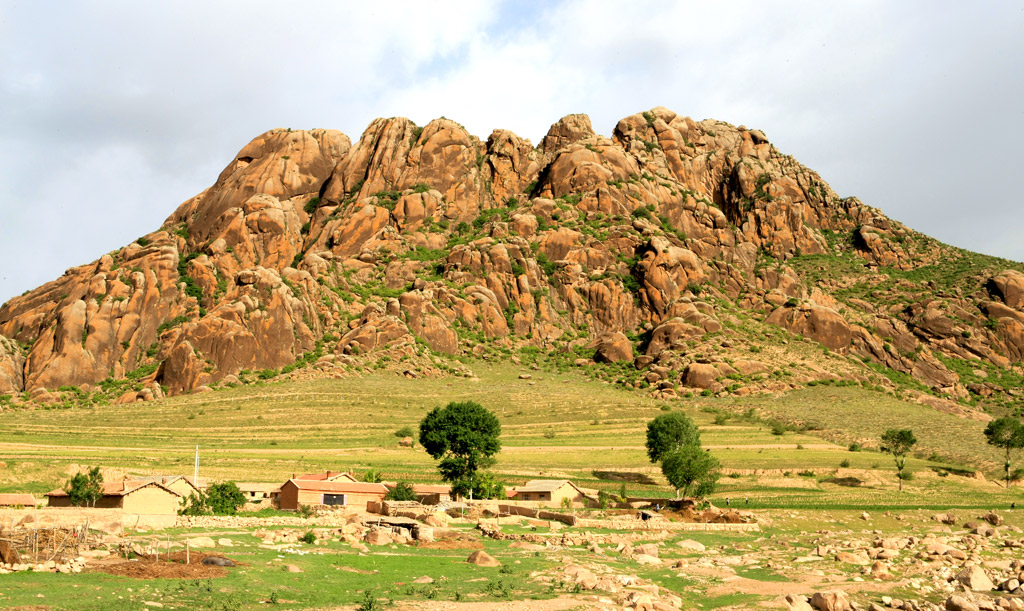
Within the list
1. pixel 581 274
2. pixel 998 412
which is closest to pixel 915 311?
pixel 998 412

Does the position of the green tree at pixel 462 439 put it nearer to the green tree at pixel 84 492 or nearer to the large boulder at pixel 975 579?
the green tree at pixel 84 492

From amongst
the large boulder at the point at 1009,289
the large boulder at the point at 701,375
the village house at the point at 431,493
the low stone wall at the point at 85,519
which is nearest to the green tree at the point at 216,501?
the low stone wall at the point at 85,519

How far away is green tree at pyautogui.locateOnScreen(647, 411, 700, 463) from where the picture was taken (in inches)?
3440

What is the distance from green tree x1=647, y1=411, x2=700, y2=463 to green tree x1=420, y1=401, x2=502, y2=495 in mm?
17836

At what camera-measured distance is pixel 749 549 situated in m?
50.6

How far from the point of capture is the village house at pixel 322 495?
62969 mm

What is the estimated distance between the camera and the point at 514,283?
15425cm

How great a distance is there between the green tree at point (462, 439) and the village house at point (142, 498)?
2580 cm

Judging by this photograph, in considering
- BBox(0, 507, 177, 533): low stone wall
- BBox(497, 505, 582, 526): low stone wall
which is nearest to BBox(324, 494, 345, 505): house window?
BBox(497, 505, 582, 526): low stone wall

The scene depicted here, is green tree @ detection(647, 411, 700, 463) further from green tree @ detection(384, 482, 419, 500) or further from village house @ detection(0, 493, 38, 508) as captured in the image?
village house @ detection(0, 493, 38, 508)

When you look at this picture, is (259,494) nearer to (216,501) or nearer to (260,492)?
(260,492)

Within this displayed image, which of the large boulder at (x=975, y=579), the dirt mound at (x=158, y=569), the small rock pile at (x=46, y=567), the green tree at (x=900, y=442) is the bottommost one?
the large boulder at (x=975, y=579)

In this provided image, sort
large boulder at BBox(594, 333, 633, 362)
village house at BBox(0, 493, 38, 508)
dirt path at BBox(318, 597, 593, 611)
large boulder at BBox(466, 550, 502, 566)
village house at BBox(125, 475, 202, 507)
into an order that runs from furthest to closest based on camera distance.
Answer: large boulder at BBox(594, 333, 633, 362)
village house at BBox(125, 475, 202, 507)
village house at BBox(0, 493, 38, 508)
large boulder at BBox(466, 550, 502, 566)
dirt path at BBox(318, 597, 593, 611)

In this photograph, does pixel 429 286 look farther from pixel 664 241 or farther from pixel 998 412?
pixel 998 412
